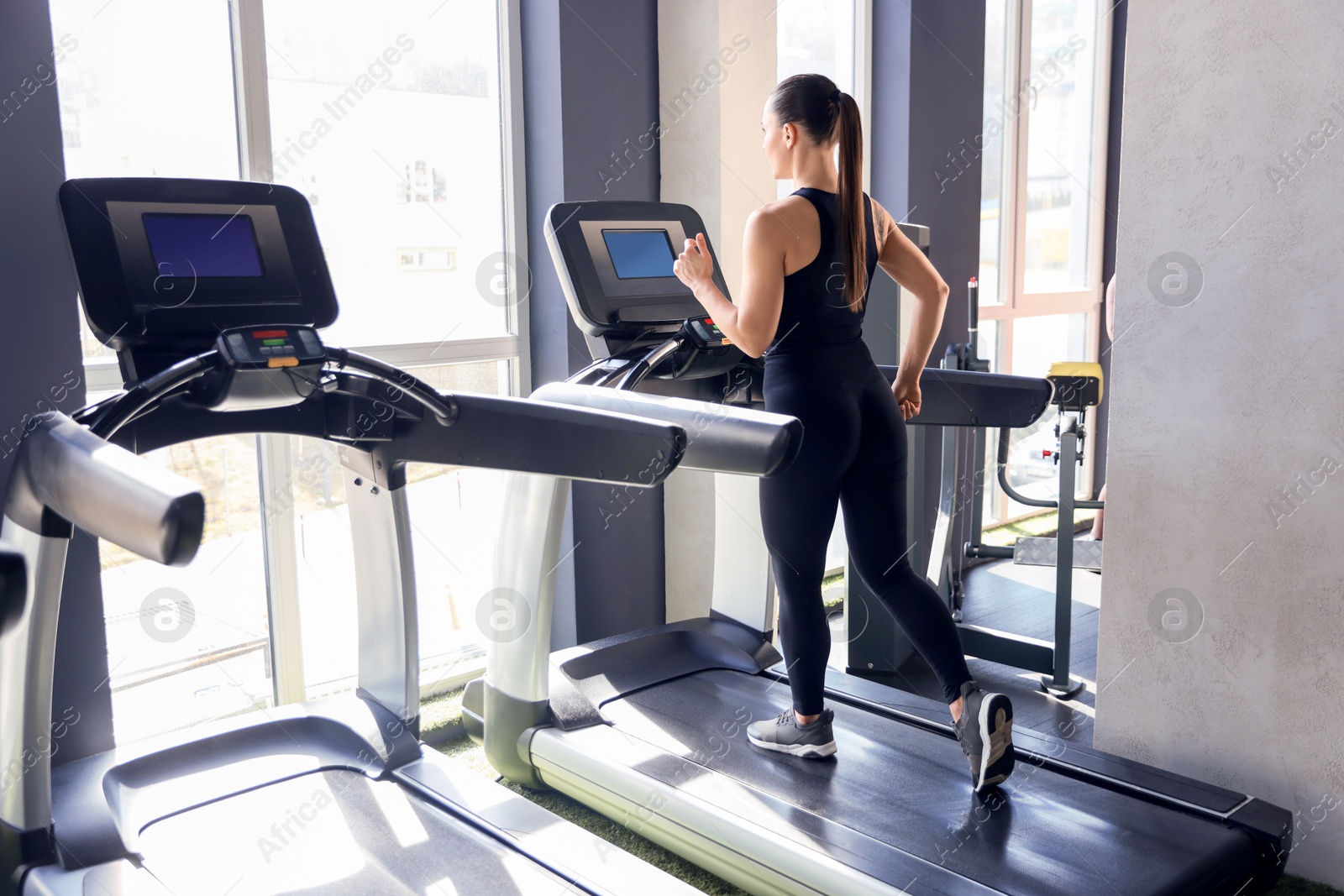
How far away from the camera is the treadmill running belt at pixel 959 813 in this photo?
1875 mm

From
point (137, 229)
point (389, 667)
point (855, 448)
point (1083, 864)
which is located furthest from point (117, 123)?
point (1083, 864)

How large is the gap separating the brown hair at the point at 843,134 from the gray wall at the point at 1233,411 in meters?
0.70

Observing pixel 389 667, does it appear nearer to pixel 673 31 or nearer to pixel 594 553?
pixel 594 553

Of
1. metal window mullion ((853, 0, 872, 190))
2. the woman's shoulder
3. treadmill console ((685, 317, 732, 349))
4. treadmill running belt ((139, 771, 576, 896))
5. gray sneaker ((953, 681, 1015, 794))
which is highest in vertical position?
metal window mullion ((853, 0, 872, 190))

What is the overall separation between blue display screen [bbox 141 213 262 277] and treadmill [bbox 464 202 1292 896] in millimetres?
603

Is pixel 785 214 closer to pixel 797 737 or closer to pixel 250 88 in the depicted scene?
pixel 797 737

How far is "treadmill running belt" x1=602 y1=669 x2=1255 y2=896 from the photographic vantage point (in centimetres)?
188

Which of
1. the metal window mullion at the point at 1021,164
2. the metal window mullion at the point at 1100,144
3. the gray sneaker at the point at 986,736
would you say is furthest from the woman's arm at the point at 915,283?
the metal window mullion at the point at 1100,144

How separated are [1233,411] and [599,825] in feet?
5.56

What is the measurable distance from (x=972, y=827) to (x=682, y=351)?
1184mm

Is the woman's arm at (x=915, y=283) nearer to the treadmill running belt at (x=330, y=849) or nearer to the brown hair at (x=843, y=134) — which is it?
the brown hair at (x=843, y=134)

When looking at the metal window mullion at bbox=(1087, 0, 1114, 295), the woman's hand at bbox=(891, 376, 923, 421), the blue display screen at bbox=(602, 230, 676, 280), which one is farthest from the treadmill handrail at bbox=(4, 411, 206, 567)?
the metal window mullion at bbox=(1087, 0, 1114, 295)

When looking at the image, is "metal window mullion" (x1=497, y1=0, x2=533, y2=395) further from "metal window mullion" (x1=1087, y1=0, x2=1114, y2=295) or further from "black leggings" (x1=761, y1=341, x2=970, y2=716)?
"metal window mullion" (x1=1087, y1=0, x2=1114, y2=295)

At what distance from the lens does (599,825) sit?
2.49 m
